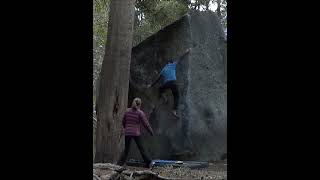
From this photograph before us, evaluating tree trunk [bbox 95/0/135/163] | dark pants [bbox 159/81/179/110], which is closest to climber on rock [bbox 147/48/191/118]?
dark pants [bbox 159/81/179/110]

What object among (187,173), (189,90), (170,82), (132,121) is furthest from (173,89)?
(132,121)

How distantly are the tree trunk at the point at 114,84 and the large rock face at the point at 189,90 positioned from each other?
217cm

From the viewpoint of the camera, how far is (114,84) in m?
9.72

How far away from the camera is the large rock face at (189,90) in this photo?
12164 millimetres

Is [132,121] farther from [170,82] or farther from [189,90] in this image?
[189,90]

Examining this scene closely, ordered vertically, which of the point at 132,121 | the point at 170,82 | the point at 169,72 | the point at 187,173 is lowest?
the point at 187,173

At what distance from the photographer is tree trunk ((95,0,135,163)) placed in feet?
31.8

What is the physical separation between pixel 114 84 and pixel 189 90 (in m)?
3.23
